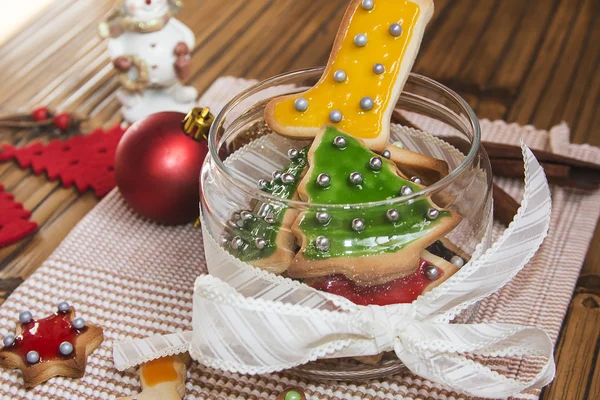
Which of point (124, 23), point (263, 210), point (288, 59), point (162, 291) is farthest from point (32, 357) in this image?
point (288, 59)

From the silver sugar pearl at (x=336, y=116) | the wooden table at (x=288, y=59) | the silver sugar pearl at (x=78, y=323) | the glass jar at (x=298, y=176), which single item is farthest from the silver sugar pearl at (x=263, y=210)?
the wooden table at (x=288, y=59)

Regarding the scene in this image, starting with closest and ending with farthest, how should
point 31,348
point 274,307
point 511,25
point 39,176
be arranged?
1. point 274,307
2. point 31,348
3. point 39,176
4. point 511,25

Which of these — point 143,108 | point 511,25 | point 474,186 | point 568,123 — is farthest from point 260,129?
point 511,25

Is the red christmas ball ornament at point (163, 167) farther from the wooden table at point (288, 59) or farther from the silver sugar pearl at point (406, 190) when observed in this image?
the silver sugar pearl at point (406, 190)

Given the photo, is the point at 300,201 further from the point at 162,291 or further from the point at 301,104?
the point at 162,291

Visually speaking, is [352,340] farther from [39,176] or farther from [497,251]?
[39,176]
